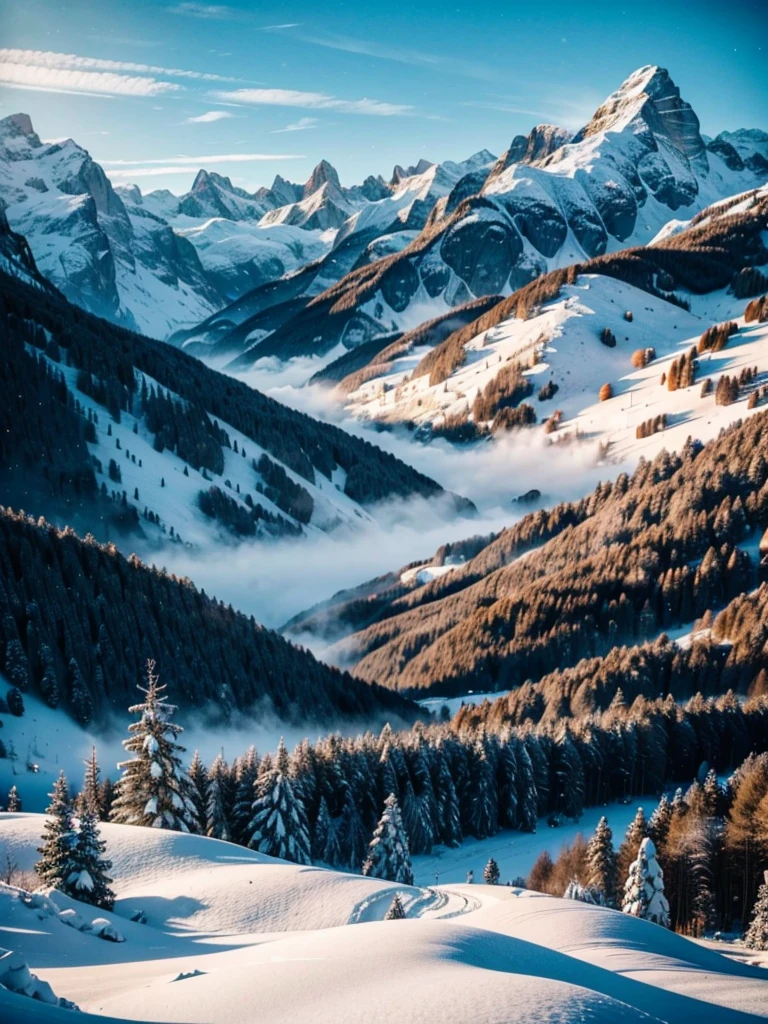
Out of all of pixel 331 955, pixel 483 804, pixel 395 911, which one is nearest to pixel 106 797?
pixel 395 911

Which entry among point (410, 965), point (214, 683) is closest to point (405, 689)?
point (214, 683)

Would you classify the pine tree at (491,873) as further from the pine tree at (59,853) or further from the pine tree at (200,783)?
the pine tree at (59,853)

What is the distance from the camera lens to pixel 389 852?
48469 millimetres

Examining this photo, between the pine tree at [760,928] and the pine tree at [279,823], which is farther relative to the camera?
the pine tree at [279,823]

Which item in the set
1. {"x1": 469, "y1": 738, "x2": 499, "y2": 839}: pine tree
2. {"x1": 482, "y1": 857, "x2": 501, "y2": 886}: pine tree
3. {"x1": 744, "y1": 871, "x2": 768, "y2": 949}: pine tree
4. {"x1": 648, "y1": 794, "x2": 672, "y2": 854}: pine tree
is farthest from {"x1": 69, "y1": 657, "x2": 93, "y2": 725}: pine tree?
{"x1": 744, "y1": 871, "x2": 768, "y2": 949}: pine tree

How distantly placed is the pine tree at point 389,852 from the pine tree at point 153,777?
11379 mm

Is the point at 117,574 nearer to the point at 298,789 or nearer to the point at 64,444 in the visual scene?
the point at 298,789

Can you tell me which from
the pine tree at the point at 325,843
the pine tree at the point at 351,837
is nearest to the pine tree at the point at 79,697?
the pine tree at the point at 325,843

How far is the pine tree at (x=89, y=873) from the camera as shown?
82.0 feet

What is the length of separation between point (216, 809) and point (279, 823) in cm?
497

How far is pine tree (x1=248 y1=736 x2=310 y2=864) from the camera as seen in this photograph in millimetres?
50344

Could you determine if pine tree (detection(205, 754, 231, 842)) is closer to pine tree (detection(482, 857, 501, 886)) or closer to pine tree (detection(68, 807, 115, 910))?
pine tree (detection(482, 857, 501, 886))

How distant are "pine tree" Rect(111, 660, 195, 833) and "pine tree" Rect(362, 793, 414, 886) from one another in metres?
11.4

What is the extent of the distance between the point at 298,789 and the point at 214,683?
3574cm
